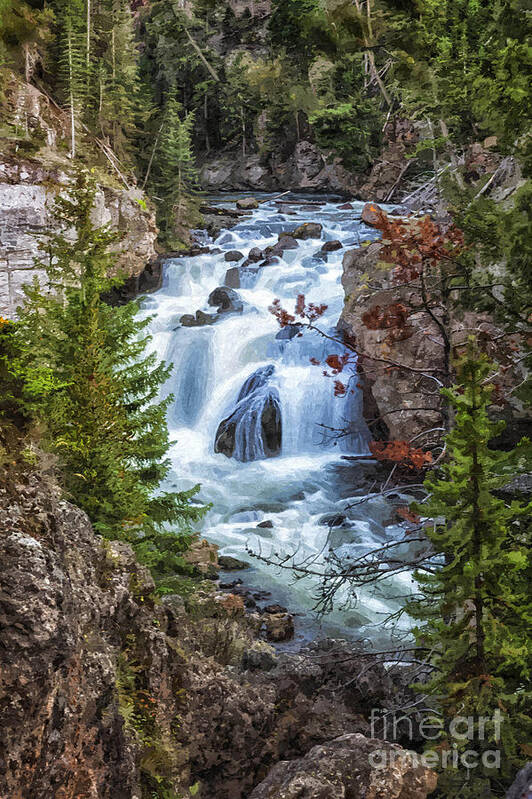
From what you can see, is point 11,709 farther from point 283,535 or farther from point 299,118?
point 299,118

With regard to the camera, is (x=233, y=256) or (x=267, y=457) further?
(x=233, y=256)

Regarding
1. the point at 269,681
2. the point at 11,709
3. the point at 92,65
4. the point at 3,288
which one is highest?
the point at 92,65

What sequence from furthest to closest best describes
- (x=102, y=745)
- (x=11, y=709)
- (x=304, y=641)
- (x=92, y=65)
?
1. (x=92, y=65)
2. (x=304, y=641)
3. (x=102, y=745)
4. (x=11, y=709)

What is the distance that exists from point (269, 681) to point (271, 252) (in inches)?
578

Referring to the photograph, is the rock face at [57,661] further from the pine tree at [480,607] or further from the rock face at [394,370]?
the rock face at [394,370]

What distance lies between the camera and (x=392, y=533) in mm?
10578

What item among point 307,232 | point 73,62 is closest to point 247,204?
point 307,232

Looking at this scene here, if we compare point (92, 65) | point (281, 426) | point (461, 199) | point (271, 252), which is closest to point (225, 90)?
point (92, 65)

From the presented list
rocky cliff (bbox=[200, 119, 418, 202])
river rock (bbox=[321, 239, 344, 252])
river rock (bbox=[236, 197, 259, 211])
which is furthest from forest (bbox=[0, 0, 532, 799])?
rocky cliff (bbox=[200, 119, 418, 202])

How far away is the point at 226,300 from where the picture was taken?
16.7 meters

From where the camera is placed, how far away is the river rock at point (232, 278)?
17.7 metres

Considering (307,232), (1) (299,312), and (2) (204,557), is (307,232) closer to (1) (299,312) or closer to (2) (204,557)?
(2) (204,557)

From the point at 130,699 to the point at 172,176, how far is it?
756 inches

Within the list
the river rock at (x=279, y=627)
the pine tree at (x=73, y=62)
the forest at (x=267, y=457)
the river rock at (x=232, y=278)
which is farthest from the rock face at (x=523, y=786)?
the pine tree at (x=73, y=62)
